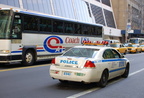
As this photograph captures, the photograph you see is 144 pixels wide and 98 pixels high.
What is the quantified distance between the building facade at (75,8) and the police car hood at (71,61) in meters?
22.2

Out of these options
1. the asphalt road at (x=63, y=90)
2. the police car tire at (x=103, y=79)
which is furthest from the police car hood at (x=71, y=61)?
the police car tire at (x=103, y=79)

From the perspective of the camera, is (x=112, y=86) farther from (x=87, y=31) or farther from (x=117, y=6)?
(x=117, y=6)

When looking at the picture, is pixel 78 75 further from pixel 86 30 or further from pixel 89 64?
pixel 86 30

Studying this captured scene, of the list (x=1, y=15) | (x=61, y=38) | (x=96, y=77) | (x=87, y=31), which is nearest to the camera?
(x=96, y=77)

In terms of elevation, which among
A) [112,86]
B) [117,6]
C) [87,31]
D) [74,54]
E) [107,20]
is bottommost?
[112,86]

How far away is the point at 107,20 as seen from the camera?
73250 mm

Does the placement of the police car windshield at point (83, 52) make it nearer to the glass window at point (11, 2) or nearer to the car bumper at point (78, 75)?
the car bumper at point (78, 75)

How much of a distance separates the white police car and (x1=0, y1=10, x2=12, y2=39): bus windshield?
5820 mm

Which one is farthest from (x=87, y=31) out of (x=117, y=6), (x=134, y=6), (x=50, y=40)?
(x=134, y=6)

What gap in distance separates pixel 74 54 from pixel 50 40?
8466mm

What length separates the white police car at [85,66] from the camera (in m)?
7.62

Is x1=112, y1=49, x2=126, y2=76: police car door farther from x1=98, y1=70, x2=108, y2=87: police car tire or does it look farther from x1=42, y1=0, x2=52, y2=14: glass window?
x1=42, y1=0, x2=52, y2=14: glass window

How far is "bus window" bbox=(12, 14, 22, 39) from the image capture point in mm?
13539

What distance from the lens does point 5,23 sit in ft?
43.7
